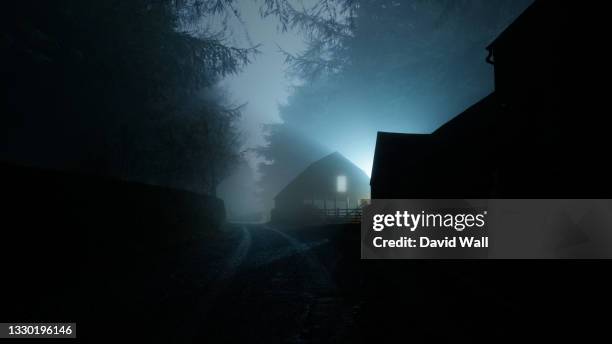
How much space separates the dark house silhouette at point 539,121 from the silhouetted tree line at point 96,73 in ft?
24.0

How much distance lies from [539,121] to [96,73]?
569 inches

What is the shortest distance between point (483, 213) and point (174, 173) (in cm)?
2069

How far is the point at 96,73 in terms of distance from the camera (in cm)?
1330

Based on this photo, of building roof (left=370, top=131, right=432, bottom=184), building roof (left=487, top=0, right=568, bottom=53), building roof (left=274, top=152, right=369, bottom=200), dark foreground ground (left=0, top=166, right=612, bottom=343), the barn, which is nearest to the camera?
dark foreground ground (left=0, top=166, right=612, bottom=343)

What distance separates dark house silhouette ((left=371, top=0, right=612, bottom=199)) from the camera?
6988 millimetres

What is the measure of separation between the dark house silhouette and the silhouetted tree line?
24.0ft

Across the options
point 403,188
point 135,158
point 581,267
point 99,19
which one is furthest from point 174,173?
point 581,267

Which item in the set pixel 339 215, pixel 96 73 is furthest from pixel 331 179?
pixel 96 73

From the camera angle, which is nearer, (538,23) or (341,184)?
(538,23)

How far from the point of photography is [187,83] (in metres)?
16.6

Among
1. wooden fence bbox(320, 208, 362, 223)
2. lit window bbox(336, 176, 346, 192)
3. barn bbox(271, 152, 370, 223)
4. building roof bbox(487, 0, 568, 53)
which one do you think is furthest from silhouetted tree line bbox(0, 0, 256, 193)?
lit window bbox(336, 176, 346, 192)

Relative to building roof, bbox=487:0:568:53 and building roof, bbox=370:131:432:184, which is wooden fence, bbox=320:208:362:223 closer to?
building roof, bbox=370:131:432:184

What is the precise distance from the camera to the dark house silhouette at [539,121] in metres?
6.99

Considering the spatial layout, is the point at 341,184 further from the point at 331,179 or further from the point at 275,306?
the point at 275,306
